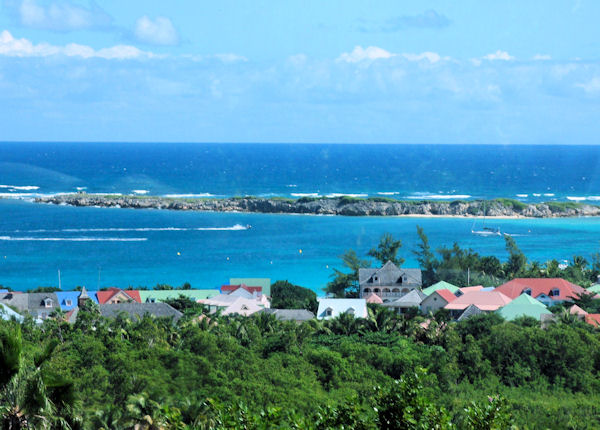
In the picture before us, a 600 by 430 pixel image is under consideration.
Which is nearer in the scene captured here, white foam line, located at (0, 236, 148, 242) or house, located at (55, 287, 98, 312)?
house, located at (55, 287, 98, 312)

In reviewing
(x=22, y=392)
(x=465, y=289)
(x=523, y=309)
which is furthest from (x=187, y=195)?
(x=22, y=392)

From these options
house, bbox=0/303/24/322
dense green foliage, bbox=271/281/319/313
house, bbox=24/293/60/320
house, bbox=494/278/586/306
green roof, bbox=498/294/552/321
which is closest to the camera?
house, bbox=0/303/24/322

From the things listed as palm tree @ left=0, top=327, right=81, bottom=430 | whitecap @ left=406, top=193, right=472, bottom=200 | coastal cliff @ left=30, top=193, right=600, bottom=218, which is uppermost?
palm tree @ left=0, top=327, right=81, bottom=430

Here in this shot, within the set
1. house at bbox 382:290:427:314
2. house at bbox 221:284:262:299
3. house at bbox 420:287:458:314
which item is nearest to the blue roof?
house at bbox 221:284:262:299

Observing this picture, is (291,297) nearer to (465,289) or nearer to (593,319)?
(465,289)

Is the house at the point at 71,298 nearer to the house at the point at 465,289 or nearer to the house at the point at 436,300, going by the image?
the house at the point at 436,300

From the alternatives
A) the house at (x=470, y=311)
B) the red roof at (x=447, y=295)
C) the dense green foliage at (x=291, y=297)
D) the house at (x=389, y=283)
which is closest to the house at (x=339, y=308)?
the dense green foliage at (x=291, y=297)

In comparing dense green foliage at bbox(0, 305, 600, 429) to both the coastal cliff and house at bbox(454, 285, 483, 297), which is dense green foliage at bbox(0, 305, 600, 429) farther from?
the coastal cliff
